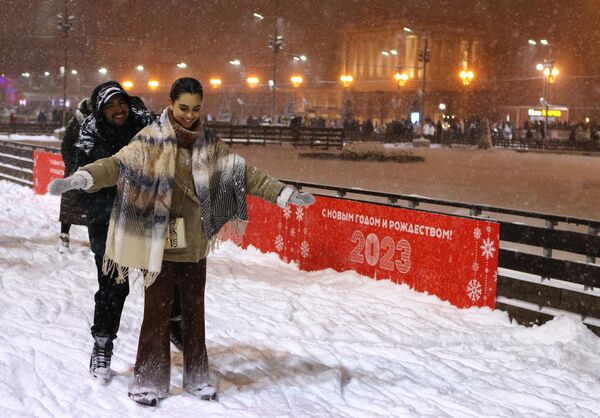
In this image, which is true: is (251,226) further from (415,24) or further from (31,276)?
(415,24)

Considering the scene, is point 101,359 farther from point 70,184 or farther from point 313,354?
point 313,354

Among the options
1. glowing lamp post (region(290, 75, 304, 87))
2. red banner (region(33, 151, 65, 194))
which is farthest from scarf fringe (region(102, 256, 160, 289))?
glowing lamp post (region(290, 75, 304, 87))

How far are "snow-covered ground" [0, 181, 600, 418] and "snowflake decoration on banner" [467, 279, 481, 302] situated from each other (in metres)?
0.22

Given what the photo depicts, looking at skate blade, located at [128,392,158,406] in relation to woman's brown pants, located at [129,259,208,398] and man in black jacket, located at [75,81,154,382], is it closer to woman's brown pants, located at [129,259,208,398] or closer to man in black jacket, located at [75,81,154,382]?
woman's brown pants, located at [129,259,208,398]

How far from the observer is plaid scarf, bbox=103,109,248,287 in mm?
4301

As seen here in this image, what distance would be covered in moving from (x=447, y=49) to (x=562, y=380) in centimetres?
9746

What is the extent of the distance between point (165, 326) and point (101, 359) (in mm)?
648

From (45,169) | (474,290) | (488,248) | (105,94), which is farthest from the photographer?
(45,169)

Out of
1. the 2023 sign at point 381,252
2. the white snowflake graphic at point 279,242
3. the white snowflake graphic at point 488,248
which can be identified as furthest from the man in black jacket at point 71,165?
the white snowflake graphic at point 488,248

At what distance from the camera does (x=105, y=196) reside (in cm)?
510

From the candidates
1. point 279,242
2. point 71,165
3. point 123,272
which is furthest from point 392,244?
point 123,272

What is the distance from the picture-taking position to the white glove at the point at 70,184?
4012mm

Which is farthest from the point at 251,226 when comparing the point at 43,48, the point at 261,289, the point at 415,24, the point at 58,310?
the point at 415,24

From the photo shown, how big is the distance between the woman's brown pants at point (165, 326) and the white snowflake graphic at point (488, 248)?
11.7ft
